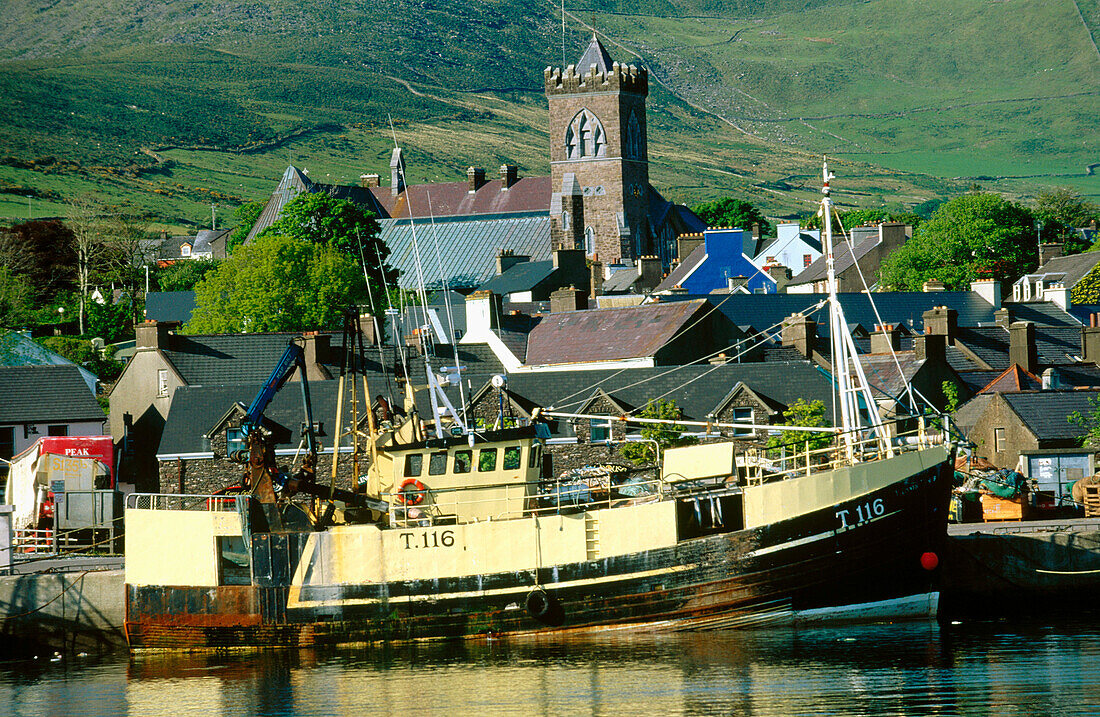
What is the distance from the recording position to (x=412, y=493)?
41.7m

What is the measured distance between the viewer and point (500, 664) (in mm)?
37062

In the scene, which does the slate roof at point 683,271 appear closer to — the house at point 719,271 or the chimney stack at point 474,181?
the house at point 719,271

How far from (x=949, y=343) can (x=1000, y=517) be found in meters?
25.3

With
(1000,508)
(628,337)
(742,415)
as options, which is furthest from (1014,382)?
(1000,508)

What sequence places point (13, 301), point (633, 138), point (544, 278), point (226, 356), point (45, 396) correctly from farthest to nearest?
1. point (633, 138)
2. point (544, 278)
3. point (13, 301)
4. point (226, 356)
5. point (45, 396)

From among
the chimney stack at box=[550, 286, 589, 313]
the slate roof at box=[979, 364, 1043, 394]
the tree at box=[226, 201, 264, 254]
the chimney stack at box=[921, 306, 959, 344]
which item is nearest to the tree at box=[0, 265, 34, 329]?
the tree at box=[226, 201, 264, 254]

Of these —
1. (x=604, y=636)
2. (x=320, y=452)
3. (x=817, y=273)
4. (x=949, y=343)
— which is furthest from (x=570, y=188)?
(x=604, y=636)

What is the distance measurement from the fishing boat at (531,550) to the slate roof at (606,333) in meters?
25.3

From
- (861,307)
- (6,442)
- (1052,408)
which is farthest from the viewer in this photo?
(861,307)

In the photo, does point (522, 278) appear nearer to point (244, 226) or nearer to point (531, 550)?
point (244, 226)

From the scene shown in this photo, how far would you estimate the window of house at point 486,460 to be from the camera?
41.9 meters

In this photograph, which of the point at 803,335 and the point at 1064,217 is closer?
the point at 803,335

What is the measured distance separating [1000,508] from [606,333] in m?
24.9

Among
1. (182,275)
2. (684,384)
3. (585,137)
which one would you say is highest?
(585,137)
